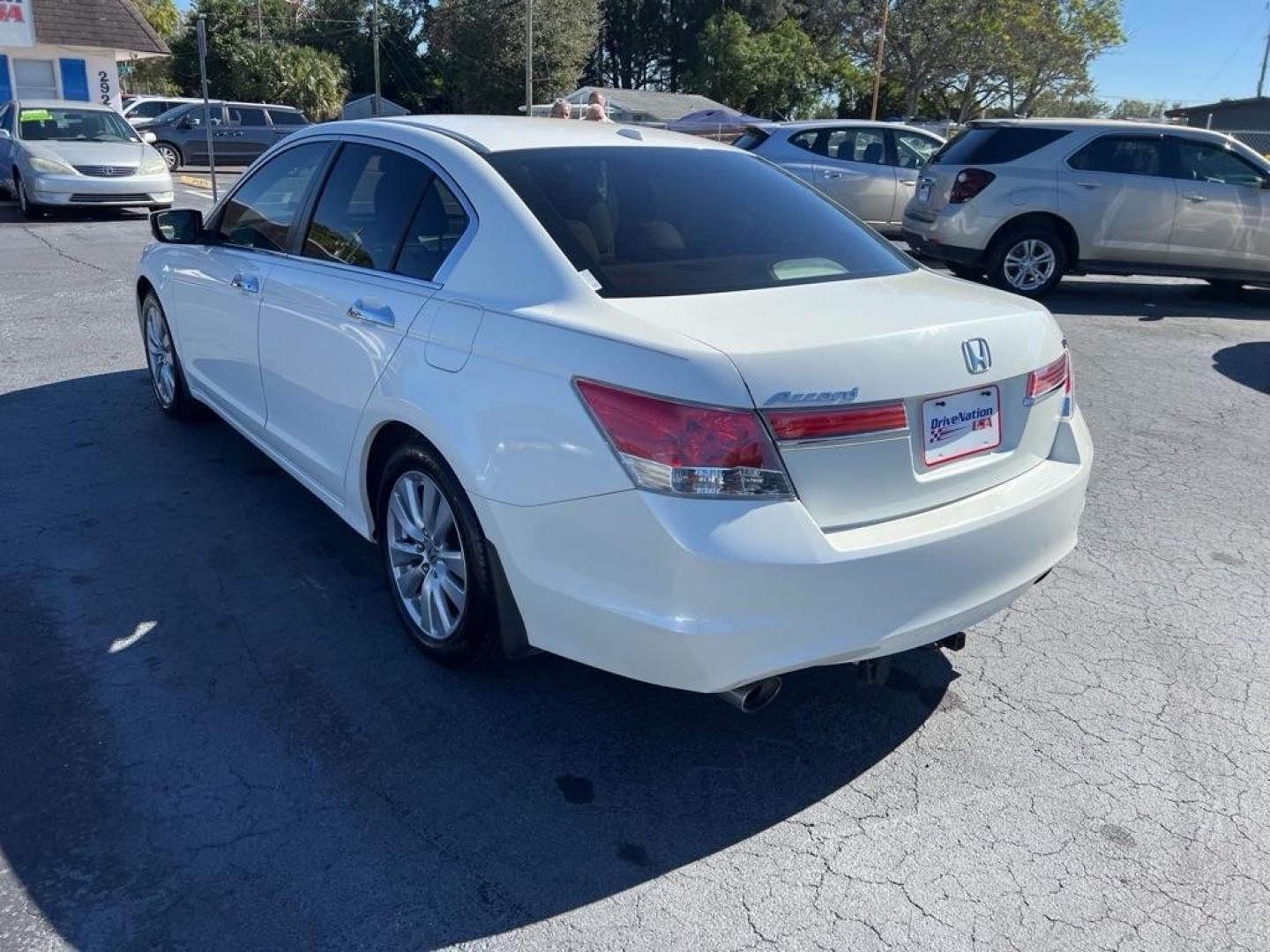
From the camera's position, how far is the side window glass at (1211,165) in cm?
1047

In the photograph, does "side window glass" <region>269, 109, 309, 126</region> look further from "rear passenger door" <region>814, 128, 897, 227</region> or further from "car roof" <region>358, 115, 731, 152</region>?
"car roof" <region>358, 115, 731, 152</region>

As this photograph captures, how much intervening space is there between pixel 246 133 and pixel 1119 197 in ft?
67.5

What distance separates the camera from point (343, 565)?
169 inches

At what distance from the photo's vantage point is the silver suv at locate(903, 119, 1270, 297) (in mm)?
10383

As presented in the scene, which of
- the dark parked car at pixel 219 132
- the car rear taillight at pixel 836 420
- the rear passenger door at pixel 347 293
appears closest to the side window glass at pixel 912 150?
the rear passenger door at pixel 347 293

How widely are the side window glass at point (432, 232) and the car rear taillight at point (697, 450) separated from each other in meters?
1.10

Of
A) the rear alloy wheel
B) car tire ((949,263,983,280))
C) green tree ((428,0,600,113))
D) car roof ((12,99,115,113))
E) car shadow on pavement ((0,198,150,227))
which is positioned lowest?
car shadow on pavement ((0,198,150,227))

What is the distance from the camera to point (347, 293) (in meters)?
3.74

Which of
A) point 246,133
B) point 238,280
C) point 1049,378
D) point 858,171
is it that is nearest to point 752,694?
point 1049,378

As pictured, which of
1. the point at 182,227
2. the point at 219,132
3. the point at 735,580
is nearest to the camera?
the point at 735,580

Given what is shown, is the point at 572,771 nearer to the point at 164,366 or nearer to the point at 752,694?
the point at 752,694

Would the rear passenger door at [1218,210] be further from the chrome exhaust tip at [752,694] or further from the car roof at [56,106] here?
the car roof at [56,106]

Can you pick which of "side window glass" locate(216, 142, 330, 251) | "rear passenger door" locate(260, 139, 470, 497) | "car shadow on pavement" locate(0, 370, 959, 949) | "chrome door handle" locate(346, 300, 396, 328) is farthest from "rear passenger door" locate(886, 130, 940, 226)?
"chrome door handle" locate(346, 300, 396, 328)

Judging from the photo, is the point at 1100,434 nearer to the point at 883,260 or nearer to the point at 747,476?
the point at 883,260
